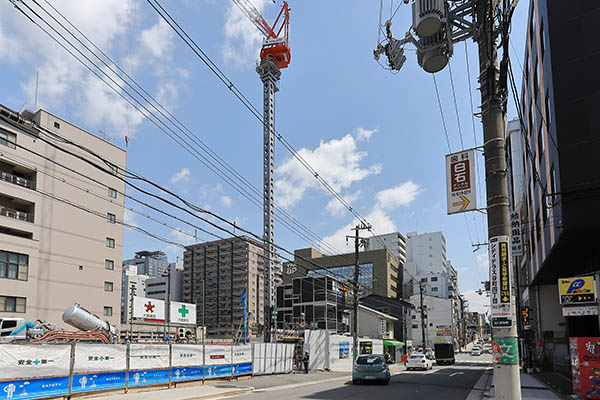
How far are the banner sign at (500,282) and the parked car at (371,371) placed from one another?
53.5ft

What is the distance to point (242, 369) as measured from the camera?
81.3ft

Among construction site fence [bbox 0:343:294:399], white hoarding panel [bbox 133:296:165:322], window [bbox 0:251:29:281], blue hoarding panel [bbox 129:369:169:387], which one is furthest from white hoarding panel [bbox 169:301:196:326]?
window [bbox 0:251:29:281]

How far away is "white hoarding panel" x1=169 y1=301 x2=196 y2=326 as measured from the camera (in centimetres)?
3152

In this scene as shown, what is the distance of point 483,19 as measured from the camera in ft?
29.6

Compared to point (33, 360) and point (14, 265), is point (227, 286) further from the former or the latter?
point (33, 360)

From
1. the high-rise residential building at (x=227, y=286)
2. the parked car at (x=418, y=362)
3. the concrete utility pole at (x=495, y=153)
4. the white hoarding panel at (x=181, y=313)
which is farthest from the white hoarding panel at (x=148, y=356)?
the high-rise residential building at (x=227, y=286)

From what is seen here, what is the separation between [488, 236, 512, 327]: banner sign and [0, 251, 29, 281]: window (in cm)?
3926

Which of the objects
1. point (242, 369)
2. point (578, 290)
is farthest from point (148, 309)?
point (578, 290)

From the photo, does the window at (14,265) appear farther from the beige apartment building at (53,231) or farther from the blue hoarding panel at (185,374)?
the blue hoarding panel at (185,374)

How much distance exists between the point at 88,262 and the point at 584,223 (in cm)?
4189

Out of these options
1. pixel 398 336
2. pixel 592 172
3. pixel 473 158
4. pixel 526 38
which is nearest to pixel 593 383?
pixel 592 172

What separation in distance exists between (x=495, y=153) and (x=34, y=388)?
13694mm

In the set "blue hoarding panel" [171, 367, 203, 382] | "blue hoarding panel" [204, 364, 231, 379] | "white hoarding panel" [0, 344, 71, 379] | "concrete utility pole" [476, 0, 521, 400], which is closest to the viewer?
"concrete utility pole" [476, 0, 521, 400]

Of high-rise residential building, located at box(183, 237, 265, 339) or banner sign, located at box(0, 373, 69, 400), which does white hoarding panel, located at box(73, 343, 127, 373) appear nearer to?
banner sign, located at box(0, 373, 69, 400)
